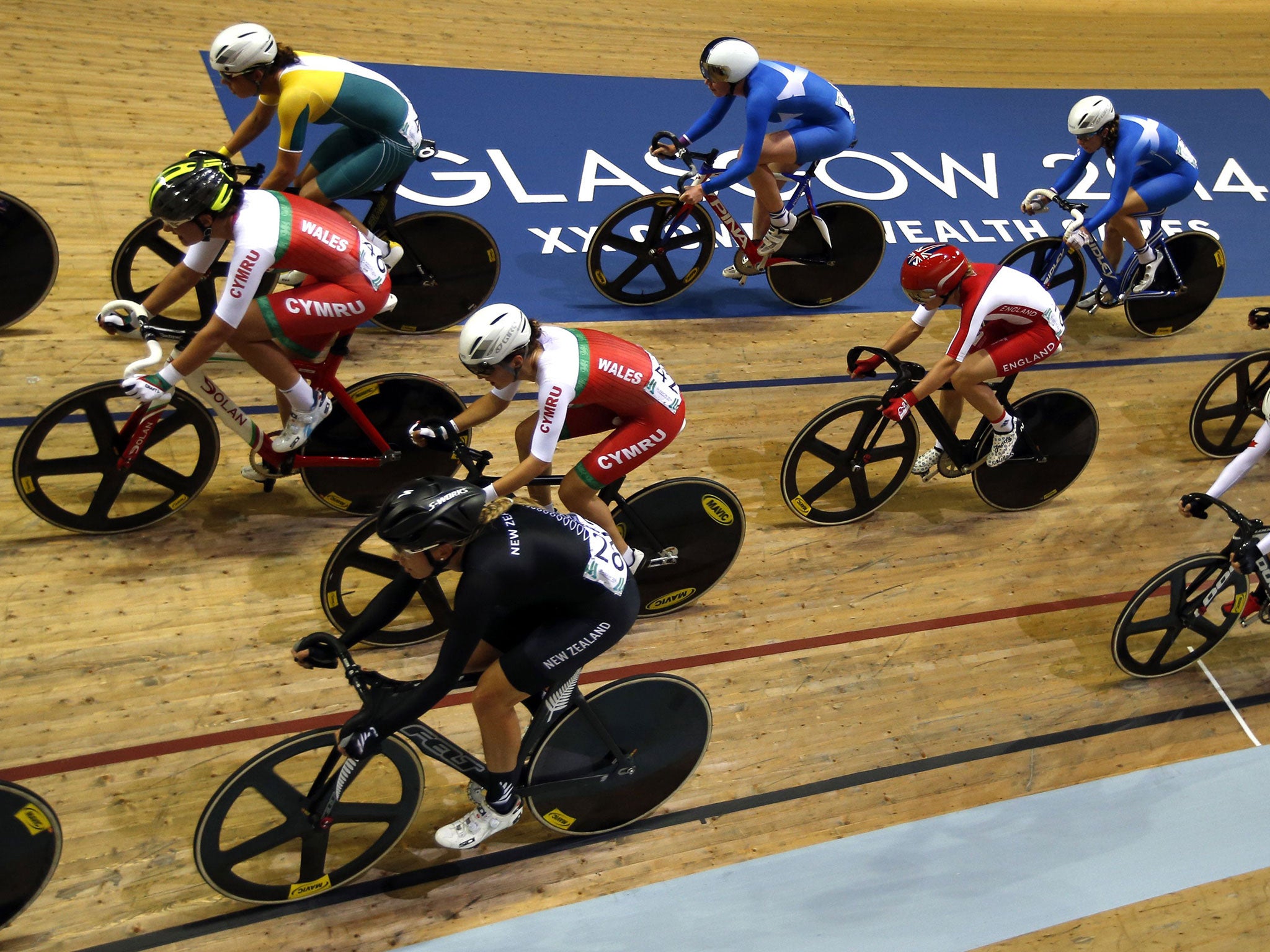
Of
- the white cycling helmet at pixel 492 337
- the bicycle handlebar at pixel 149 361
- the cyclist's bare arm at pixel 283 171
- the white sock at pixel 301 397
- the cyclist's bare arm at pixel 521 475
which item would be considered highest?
the white cycling helmet at pixel 492 337

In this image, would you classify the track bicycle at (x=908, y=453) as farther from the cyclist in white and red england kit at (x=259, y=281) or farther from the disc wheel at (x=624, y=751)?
the cyclist in white and red england kit at (x=259, y=281)

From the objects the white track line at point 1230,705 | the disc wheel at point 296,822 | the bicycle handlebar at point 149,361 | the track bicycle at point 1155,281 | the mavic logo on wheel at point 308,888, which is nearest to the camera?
the disc wheel at point 296,822

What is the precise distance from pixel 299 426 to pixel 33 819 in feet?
5.76

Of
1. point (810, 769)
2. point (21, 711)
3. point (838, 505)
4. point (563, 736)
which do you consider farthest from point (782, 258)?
point (21, 711)

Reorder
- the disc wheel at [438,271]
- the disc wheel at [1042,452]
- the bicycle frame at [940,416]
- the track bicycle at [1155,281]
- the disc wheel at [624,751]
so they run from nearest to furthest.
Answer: the disc wheel at [624,751] → the bicycle frame at [940,416] → the disc wheel at [1042,452] → the disc wheel at [438,271] → the track bicycle at [1155,281]

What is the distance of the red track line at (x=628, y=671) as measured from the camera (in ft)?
11.8

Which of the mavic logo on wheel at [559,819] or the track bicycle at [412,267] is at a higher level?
the track bicycle at [412,267]

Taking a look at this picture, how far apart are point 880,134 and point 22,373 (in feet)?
21.3

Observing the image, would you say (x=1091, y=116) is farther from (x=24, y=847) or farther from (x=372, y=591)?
(x=24, y=847)

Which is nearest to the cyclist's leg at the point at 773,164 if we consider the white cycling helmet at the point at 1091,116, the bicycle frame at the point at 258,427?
the white cycling helmet at the point at 1091,116

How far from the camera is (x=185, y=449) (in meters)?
4.41

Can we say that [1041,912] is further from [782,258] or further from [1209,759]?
[782,258]

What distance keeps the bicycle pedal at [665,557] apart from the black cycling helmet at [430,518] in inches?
63.3

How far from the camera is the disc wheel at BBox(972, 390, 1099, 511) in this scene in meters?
5.28
